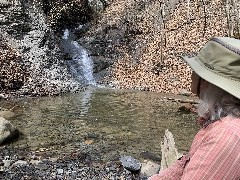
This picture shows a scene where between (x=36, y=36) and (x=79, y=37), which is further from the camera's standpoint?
(x=79, y=37)

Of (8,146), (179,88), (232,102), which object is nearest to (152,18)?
(179,88)

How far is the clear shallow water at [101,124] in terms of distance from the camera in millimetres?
8781

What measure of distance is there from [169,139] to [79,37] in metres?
18.9

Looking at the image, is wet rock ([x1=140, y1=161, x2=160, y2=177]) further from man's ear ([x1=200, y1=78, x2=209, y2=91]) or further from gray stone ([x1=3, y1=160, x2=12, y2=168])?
man's ear ([x1=200, y1=78, x2=209, y2=91])

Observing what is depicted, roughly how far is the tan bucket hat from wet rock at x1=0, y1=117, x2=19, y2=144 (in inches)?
296

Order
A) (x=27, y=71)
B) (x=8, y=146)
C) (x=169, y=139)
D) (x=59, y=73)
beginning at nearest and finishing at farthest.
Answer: (x=169, y=139), (x=8, y=146), (x=27, y=71), (x=59, y=73)

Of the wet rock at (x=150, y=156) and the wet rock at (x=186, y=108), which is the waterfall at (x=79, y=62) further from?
the wet rock at (x=150, y=156)

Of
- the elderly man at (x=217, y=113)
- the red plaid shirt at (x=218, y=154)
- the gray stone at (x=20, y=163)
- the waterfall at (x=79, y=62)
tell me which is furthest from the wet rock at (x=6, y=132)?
the waterfall at (x=79, y=62)

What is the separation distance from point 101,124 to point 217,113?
8806 mm

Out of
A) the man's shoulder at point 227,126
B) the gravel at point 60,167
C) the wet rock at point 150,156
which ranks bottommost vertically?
the wet rock at point 150,156

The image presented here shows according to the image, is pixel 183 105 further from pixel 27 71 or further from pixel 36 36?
pixel 36 36

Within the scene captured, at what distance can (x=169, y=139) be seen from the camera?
5836 millimetres

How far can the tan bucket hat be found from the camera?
190 centimetres

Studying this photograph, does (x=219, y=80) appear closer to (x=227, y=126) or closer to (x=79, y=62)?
(x=227, y=126)
